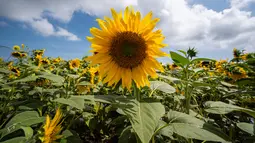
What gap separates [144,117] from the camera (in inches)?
36.9

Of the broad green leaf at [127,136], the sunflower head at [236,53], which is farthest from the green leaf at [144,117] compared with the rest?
the sunflower head at [236,53]

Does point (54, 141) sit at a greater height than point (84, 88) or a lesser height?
lesser

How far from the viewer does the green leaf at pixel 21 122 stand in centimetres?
108

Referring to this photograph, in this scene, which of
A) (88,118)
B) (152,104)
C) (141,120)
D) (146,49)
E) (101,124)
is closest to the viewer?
(141,120)

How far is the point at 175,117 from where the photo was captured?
4.32 ft

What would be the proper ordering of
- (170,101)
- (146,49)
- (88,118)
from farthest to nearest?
(170,101) → (88,118) → (146,49)

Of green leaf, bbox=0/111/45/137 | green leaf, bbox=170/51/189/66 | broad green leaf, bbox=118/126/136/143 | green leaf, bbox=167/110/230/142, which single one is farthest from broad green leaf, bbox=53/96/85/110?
green leaf, bbox=170/51/189/66

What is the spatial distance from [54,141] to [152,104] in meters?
0.81

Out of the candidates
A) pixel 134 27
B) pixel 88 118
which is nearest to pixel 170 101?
pixel 88 118

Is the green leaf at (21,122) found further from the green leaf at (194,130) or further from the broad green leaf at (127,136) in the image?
the green leaf at (194,130)

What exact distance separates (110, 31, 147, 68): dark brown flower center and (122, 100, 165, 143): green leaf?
1.92ft

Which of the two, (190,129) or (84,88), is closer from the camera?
(190,129)

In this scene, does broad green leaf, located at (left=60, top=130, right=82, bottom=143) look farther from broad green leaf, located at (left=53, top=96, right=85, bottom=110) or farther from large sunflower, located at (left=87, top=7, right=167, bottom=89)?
large sunflower, located at (left=87, top=7, right=167, bottom=89)

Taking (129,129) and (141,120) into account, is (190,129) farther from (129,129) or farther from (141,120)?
(129,129)
